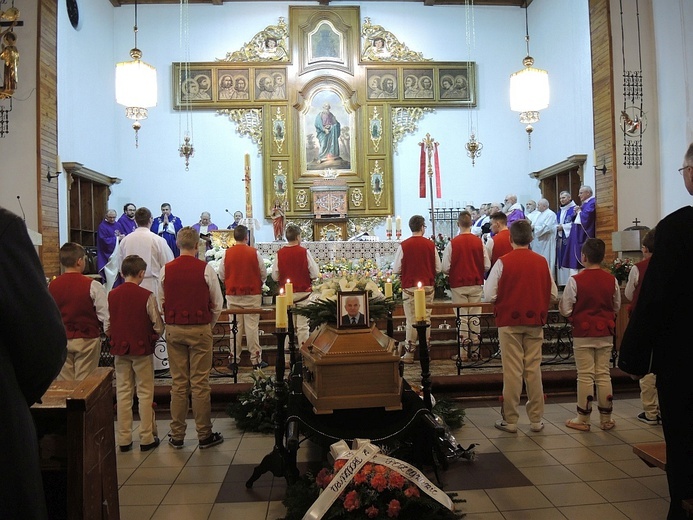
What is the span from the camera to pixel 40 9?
9.93 m

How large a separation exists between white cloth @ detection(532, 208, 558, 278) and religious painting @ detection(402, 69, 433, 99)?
497 cm

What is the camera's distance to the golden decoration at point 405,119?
1551 centimetres

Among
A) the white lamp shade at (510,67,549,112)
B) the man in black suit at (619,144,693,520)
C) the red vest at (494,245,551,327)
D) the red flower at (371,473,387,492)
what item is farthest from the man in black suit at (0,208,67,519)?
the white lamp shade at (510,67,549,112)

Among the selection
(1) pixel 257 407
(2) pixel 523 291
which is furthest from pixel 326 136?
(2) pixel 523 291

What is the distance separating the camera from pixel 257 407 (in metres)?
5.53

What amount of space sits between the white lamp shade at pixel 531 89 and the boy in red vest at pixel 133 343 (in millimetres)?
8403

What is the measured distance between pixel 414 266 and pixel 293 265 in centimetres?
164

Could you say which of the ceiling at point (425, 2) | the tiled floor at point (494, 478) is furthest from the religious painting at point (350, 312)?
the ceiling at point (425, 2)

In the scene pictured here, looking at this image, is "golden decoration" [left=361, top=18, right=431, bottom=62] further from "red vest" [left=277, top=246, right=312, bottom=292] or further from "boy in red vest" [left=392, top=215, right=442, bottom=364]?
"red vest" [left=277, top=246, right=312, bottom=292]

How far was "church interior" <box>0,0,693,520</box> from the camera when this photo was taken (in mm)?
9875

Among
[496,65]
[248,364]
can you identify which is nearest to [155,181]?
[248,364]

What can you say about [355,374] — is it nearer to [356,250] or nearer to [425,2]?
[356,250]

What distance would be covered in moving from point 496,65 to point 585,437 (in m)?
12.9

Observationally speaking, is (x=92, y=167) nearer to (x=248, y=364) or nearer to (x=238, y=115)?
(x=238, y=115)
